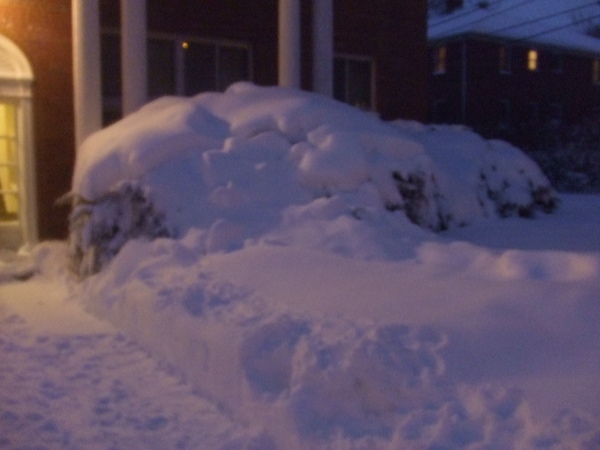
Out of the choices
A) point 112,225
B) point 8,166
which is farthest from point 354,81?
point 112,225

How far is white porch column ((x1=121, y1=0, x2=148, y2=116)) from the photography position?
384 inches

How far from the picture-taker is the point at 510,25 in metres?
30.7

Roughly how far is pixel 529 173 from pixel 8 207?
739 centimetres

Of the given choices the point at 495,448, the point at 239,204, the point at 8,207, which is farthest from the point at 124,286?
the point at 8,207

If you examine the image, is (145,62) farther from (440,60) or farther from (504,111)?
(504,111)

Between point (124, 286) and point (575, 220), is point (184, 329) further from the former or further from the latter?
point (575, 220)

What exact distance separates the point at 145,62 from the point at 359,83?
Result: 4.59 meters

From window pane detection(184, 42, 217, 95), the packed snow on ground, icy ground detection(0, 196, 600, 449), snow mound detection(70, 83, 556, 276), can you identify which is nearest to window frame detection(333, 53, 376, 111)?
window pane detection(184, 42, 217, 95)

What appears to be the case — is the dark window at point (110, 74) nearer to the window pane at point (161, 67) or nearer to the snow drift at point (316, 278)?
the window pane at point (161, 67)

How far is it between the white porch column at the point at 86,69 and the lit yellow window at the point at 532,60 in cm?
2476

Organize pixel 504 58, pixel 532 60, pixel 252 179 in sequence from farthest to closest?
pixel 532 60 < pixel 504 58 < pixel 252 179

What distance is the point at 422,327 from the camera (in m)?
4.29

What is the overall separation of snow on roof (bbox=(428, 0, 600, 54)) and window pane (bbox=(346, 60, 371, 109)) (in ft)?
55.6

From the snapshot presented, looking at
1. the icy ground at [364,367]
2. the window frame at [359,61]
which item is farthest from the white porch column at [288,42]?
the icy ground at [364,367]
